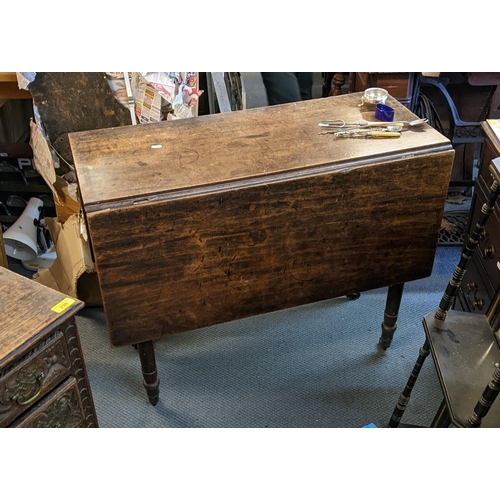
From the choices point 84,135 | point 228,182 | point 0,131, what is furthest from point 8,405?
point 0,131

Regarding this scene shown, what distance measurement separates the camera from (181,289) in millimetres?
1532

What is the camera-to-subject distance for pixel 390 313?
1954 millimetres

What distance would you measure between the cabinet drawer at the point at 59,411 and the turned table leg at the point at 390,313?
103cm

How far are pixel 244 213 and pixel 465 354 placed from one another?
640 mm

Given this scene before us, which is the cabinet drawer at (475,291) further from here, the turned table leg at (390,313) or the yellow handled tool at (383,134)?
the yellow handled tool at (383,134)

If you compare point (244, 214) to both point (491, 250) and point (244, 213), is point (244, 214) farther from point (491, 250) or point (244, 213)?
point (491, 250)

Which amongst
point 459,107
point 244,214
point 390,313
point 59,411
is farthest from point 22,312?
point 459,107

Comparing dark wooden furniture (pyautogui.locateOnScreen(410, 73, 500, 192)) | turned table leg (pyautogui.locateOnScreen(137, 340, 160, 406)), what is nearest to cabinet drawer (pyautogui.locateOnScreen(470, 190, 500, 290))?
Answer: dark wooden furniture (pyautogui.locateOnScreen(410, 73, 500, 192))

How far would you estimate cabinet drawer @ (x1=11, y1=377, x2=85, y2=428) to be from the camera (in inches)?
47.4

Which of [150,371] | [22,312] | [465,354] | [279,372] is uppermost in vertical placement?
[22,312]

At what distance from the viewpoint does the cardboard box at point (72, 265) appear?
200 cm

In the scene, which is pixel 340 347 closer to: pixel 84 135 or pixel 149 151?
pixel 149 151

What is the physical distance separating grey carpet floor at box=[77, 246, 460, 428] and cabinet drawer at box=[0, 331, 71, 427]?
624 millimetres

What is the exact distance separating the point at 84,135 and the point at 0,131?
1.17 metres
